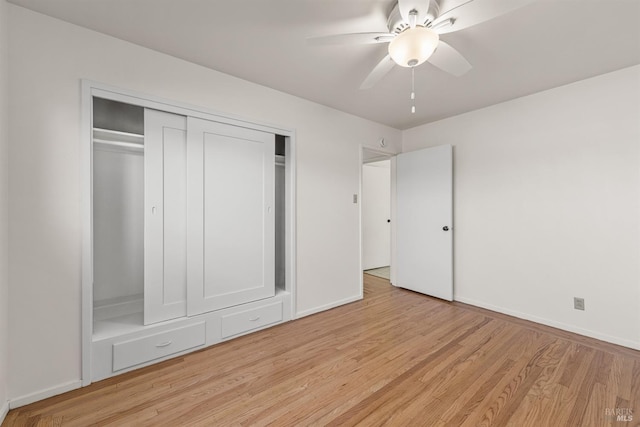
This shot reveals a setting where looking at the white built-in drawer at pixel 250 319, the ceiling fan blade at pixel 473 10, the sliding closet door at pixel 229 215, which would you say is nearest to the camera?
the ceiling fan blade at pixel 473 10

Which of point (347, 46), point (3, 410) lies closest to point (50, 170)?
point (3, 410)

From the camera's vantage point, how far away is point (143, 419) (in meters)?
1.54

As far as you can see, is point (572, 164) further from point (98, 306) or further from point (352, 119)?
point (98, 306)

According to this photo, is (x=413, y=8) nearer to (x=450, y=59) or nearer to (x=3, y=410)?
(x=450, y=59)

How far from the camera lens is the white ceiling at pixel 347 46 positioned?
1667 millimetres

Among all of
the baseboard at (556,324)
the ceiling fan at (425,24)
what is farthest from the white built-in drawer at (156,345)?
the baseboard at (556,324)

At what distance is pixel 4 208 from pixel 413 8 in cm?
255

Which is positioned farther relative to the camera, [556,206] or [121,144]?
[556,206]

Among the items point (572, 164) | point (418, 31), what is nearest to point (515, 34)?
point (418, 31)

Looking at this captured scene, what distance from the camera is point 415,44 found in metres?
1.51

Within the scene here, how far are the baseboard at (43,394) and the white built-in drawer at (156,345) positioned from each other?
22 cm

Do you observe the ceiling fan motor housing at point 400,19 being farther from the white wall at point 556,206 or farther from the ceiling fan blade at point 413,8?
the white wall at point 556,206

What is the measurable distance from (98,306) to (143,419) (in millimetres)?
1324

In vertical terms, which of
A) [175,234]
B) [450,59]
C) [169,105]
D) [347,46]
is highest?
[347,46]
